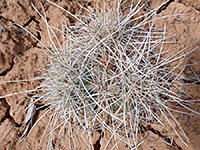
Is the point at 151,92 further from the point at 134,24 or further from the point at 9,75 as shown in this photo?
the point at 9,75

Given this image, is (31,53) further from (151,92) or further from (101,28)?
(151,92)

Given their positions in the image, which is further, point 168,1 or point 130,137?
point 168,1

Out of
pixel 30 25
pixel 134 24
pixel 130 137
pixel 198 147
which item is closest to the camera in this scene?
pixel 198 147

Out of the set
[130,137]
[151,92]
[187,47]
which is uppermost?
[187,47]

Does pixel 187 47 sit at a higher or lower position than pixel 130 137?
higher

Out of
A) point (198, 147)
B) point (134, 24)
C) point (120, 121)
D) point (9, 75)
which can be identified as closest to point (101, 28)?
point (134, 24)

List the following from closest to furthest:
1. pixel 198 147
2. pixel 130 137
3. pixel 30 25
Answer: pixel 198 147
pixel 130 137
pixel 30 25

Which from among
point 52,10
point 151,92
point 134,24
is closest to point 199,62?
point 151,92
